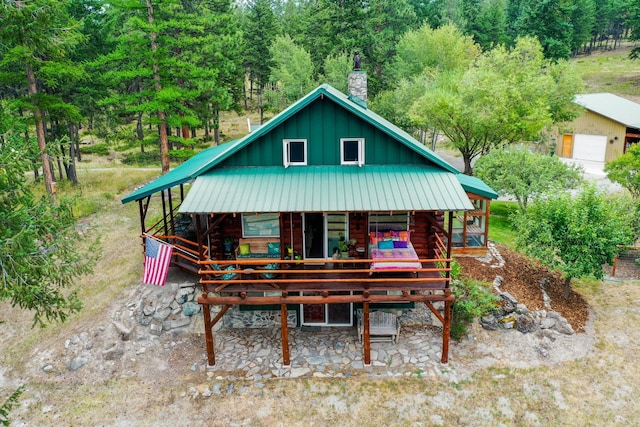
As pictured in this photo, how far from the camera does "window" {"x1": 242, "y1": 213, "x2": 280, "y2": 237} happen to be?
15.9 m

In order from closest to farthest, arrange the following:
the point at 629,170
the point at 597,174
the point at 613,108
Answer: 1. the point at 629,170
2. the point at 597,174
3. the point at 613,108

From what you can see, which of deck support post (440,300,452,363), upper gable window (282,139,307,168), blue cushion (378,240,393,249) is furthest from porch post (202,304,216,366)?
deck support post (440,300,452,363)

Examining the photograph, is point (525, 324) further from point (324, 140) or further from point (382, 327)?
point (324, 140)

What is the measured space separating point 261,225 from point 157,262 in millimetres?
3860

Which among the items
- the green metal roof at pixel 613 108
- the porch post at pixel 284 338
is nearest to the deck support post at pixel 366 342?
the porch post at pixel 284 338

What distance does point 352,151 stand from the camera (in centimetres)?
1576

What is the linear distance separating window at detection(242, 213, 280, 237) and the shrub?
276 inches

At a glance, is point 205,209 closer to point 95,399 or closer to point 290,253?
point 290,253

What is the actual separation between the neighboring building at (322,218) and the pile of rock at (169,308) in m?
1.15

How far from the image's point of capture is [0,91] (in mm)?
45000

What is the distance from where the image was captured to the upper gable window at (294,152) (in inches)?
611

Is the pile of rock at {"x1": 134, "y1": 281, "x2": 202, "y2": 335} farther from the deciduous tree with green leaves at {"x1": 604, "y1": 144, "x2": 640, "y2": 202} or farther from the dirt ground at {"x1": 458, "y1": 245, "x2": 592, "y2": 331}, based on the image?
the deciduous tree with green leaves at {"x1": 604, "y1": 144, "x2": 640, "y2": 202}

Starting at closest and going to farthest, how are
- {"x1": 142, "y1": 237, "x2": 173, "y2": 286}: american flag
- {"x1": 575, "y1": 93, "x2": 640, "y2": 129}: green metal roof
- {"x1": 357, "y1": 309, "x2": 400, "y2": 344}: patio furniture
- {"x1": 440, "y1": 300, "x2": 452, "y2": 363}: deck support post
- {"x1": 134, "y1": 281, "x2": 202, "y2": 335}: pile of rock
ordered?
{"x1": 440, "y1": 300, "x2": 452, "y2": 363}: deck support post → {"x1": 357, "y1": 309, "x2": 400, "y2": 344}: patio furniture → {"x1": 142, "y1": 237, "x2": 173, "y2": 286}: american flag → {"x1": 134, "y1": 281, "x2": 202, "y2": 335}: pile of rock → {"x1": 575, "y1": 93, "x2": 640, "y2": 129}: green metal roof

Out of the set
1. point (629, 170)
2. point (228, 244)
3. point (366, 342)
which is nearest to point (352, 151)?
point (228, 244)
